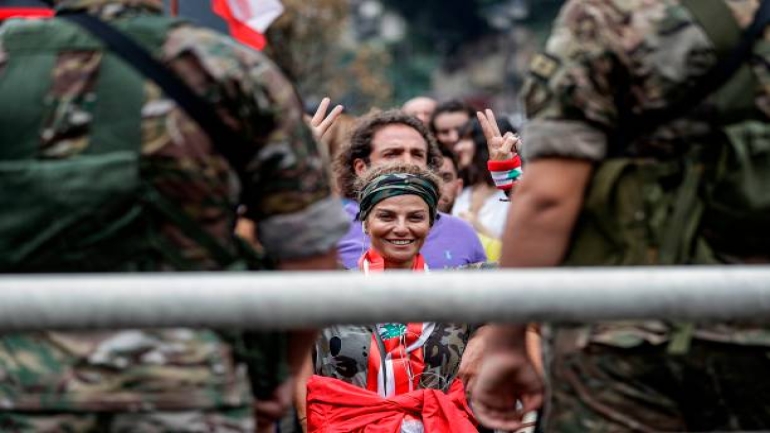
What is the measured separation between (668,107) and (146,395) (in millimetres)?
1350

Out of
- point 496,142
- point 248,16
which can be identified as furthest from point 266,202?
point 248,16

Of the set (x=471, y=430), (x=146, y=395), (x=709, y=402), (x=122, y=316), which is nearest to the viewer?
(x=122, y=316)

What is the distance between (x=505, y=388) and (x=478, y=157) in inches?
194

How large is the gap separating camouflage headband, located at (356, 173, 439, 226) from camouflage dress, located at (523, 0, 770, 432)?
2685 millimetres

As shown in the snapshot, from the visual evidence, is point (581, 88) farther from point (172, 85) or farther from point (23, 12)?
point (23, 12)

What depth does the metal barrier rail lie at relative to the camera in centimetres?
285

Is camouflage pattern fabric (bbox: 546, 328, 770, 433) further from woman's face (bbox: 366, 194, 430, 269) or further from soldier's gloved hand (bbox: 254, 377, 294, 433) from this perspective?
woman's face (bbox: 366, 194, 430, 269)

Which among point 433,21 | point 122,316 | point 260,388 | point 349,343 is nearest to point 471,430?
point 349,343

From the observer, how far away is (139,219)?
3521 millimetres

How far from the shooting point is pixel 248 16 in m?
9.72

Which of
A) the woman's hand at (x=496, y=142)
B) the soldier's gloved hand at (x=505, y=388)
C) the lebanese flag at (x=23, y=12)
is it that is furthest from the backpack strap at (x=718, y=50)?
the lebanese flag at (x=23, y=12)

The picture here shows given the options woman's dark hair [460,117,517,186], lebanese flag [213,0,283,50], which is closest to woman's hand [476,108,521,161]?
woman's dark hair [460,117,517,186]

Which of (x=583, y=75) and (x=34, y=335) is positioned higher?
(x=583, y=75)

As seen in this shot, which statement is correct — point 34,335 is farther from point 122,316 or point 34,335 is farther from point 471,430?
point 471,430
